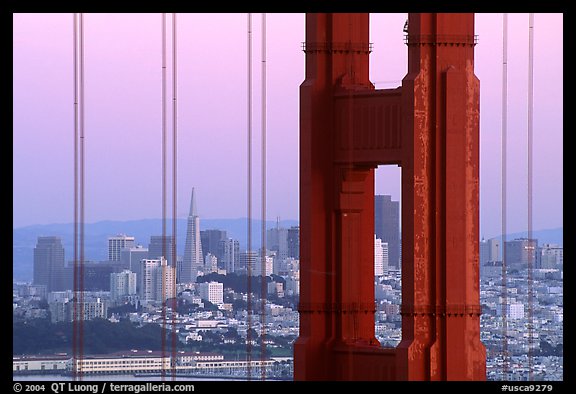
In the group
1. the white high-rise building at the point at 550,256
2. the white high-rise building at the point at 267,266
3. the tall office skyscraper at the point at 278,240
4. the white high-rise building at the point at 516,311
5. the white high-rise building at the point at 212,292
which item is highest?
the tall office skyscraper at the point at 278,240

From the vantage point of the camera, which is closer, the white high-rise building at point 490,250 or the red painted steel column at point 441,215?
the red painted steel column at point 441,215

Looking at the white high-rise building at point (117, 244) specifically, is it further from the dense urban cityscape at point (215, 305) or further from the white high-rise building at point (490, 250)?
the white high-rise building at point (490, 250)

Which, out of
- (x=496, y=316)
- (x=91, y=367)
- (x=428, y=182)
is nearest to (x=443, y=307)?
(x=428, y=182)

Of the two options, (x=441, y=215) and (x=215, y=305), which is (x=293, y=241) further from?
(x=441, y=215)

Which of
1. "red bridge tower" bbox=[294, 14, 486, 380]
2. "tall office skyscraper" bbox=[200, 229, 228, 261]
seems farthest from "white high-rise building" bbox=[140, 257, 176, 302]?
"red bridge tower" bbox=[294, 14, 486, 380]

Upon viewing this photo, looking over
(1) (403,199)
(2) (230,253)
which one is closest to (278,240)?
(2) (230,253)

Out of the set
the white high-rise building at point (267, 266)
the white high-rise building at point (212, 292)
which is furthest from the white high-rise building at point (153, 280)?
the white high-rise building at point (267, 266)
